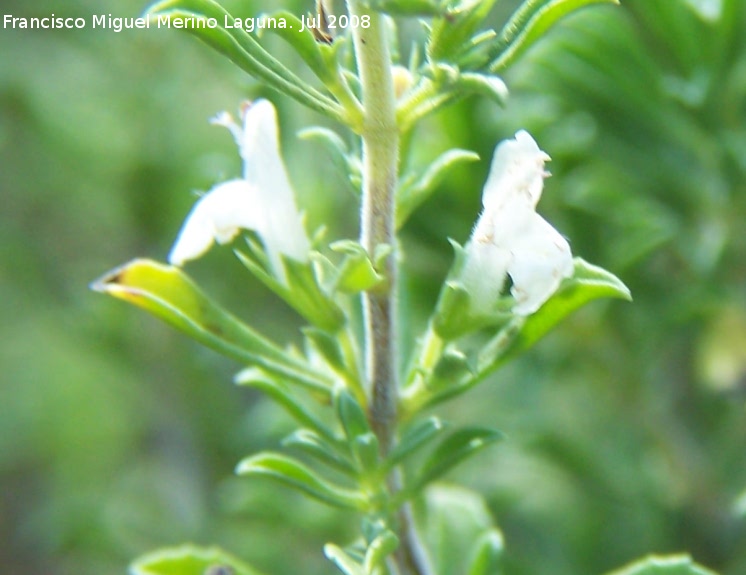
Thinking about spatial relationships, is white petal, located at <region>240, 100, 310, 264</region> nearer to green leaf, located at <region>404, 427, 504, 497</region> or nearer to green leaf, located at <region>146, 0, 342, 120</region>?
green leaf, located at <region>146, 0, 342, 120</region>

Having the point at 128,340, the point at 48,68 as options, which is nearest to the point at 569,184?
the point at 128,340

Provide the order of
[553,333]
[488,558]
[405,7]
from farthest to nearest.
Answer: [553,333], [488,558], [405,7]

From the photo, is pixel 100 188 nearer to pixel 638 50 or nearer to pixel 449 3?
pixel 638 50

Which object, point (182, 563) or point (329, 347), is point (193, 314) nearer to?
point (329, 347)

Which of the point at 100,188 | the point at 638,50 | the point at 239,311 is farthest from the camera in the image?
the point at 100,188

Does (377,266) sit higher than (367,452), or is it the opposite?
(377,266)

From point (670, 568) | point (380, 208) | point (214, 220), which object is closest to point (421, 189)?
point (380, 208)

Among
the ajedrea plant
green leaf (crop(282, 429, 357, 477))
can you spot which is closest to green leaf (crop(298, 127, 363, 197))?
the ajedrea plant

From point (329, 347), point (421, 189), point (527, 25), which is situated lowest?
point (329, 347)
